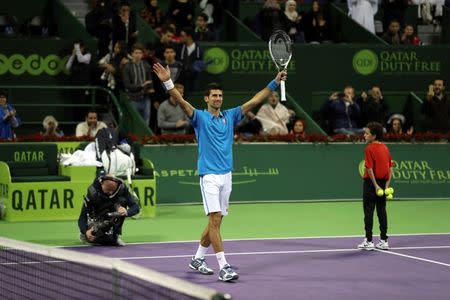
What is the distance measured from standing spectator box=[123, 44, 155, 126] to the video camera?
7.00 metres

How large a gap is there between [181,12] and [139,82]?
2959 mm

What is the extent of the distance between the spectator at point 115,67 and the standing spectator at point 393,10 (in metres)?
7.99

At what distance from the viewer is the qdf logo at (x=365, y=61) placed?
24169 millimetres

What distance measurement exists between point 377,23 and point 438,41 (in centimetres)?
183

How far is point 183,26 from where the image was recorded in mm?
22953

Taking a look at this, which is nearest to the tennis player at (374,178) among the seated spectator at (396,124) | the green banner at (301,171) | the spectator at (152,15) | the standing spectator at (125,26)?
the green banner at (301,171)

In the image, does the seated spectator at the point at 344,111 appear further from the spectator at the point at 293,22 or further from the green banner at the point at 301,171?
the spectator at the point at 293,22

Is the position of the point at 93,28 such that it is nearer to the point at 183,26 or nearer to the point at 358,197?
the point at 183,26

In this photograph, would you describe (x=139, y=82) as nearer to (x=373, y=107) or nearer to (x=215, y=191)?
(x=373, y=107)

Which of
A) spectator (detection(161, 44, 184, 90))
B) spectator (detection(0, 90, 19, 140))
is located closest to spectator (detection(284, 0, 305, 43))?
spectator (detection(161, 44, 184, 90))

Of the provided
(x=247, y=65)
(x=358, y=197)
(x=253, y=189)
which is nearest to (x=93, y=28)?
(x=247, y=65)

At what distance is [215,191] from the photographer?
11.1 m

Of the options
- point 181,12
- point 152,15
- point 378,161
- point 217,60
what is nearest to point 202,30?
point 181,12

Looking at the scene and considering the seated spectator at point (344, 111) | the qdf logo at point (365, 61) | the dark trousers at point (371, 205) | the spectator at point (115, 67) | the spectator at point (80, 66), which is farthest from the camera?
the qdf logo at point (365, 61)
